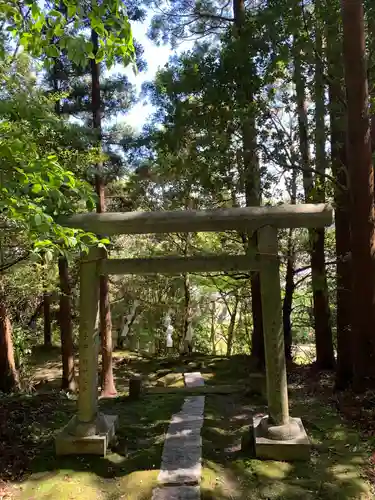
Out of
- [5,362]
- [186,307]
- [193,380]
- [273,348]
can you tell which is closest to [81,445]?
[273,348]

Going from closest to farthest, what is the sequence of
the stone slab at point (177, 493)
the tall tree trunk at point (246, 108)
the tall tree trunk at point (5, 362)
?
the stone slab at point (177, 493) → the tall tree trunk at point (246, 108) → the tall tree trunk at point (5, 362)

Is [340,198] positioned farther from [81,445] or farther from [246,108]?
[81,445]

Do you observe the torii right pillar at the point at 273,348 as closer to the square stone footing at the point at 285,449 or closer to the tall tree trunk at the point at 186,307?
the square stone footing at the point at 285,449

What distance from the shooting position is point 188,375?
12.1m

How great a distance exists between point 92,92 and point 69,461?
868cm

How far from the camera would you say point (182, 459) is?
5.03m

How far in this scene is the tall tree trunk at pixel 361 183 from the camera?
6.40 meters

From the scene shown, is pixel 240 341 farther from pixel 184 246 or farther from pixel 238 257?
pixel 238 257

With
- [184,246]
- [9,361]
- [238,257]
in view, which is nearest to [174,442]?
[238,257]

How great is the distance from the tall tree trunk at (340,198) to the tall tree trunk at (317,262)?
0.57 metres

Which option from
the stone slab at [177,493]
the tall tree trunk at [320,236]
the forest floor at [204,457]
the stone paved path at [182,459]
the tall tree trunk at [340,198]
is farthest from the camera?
the tall tree trunk at [320,236]

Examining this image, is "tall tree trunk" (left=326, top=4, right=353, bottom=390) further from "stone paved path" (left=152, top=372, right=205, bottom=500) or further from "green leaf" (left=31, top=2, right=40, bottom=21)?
"green leaf" (left=31, top=2, right=40, bottom=21)

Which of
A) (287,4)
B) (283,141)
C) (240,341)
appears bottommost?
(240,341)

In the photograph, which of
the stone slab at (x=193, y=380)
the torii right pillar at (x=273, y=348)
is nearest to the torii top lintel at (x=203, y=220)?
the torii right pillar at (x=273, y=348)
